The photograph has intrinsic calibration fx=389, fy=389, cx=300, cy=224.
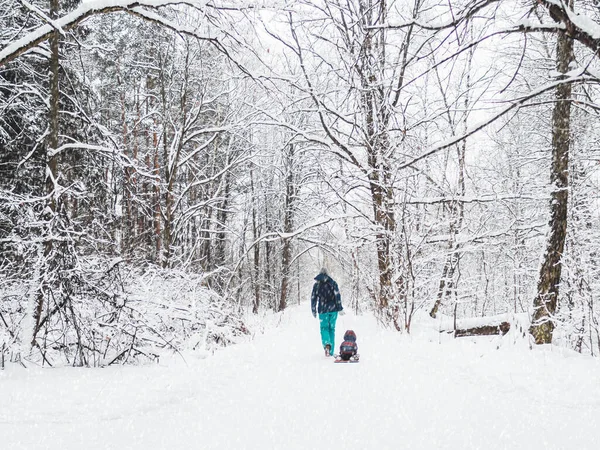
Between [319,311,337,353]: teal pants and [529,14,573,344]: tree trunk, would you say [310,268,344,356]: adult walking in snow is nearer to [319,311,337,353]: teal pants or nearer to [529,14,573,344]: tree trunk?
[319,311,337,353]: teal pants

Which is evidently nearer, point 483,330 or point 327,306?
point 327,306

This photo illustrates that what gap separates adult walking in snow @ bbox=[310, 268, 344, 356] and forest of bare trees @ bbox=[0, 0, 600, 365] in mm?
1811

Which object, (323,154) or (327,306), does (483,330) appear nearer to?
(327,306)

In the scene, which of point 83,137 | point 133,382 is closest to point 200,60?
point 83,137

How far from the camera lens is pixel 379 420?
341cm

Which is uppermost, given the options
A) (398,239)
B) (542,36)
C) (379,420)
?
(542,36)

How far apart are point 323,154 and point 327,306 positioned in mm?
7912

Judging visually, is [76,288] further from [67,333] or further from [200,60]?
[200,60]

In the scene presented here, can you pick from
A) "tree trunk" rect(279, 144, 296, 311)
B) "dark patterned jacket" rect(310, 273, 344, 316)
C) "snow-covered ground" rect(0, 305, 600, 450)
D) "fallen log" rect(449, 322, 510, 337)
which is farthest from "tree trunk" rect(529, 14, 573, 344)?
"tree trunk" rect(279, 144, 296, 311)

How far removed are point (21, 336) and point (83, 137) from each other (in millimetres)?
5548

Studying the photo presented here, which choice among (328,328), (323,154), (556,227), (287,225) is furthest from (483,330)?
(287,225)

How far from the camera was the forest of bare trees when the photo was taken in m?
5.00

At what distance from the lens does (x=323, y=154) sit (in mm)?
14445

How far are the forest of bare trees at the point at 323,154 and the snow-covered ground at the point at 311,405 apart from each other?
1474 mm
